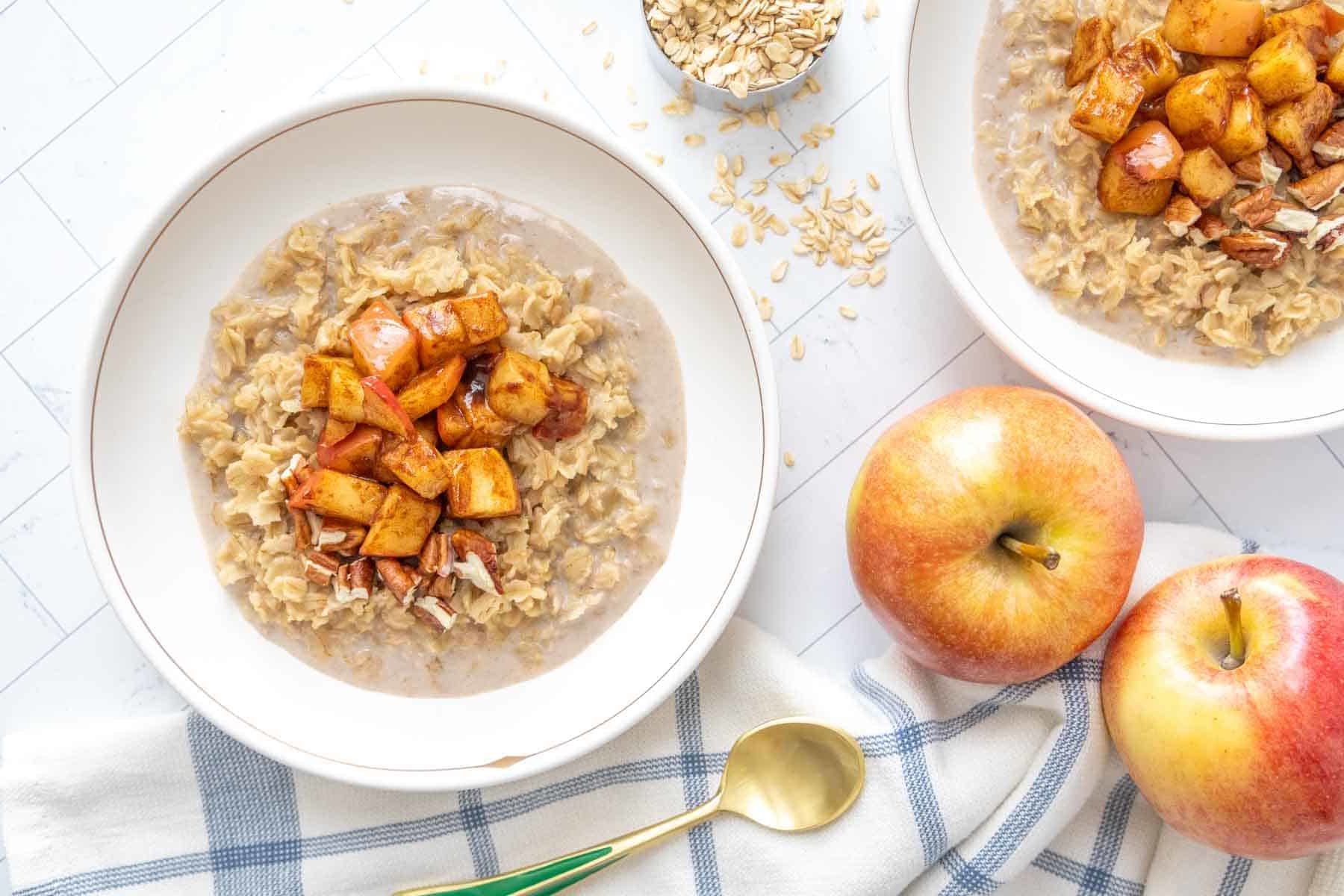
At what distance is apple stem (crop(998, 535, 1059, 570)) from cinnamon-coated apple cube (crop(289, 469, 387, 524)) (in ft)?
2.49

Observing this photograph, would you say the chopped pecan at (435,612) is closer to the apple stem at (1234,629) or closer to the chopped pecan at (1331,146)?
the apple stem at (1234,629)

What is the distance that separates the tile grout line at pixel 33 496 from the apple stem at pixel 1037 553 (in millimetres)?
1234

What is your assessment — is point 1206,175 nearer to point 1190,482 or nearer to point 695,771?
point 1190,482

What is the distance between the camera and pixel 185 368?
153cm

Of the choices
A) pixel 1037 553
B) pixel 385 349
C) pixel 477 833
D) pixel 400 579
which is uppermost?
pixel 385 349

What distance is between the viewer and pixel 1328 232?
1.53 metres

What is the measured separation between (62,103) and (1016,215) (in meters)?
1.29

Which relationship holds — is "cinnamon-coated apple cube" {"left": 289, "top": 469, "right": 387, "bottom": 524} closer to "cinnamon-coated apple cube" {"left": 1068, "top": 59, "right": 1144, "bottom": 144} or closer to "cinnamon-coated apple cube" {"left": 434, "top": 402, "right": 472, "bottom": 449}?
"cinnamon-coated apple cube" {"left": 434, "top": 402, "right": 472, "bottom": 449}

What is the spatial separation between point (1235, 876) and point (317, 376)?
136cm

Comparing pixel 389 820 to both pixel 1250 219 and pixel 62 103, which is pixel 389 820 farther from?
pixel 1250 219

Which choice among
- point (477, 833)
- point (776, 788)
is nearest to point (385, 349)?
point (477, 833)

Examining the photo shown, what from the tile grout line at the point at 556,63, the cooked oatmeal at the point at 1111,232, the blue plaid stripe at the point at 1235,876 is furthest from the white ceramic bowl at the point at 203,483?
the blue plaid stripe at the point at 1235,876

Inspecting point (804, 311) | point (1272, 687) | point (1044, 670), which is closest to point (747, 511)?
point (804, 311)

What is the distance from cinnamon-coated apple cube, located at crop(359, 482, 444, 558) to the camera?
145 centimetres
